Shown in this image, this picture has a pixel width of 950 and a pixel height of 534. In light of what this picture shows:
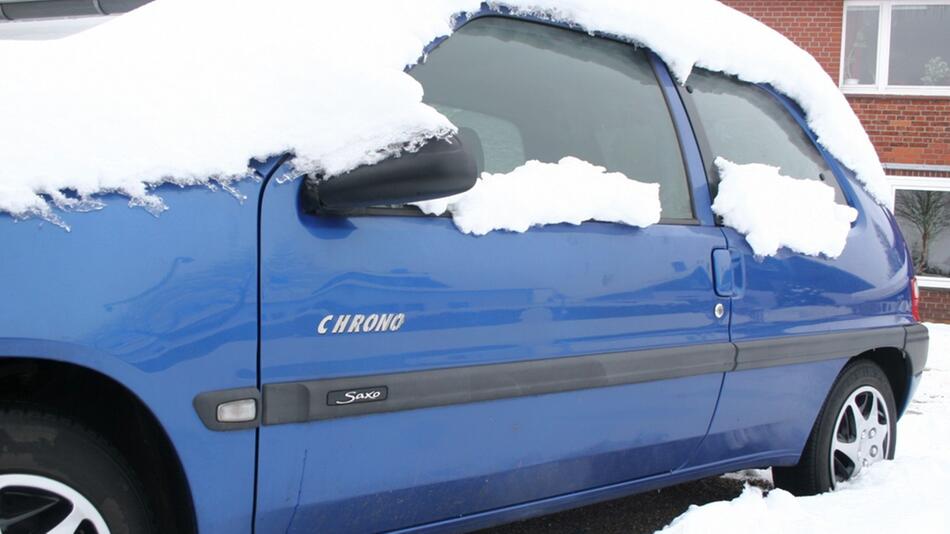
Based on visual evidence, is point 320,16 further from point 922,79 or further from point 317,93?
point 922,79

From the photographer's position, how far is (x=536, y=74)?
2805 millimetres

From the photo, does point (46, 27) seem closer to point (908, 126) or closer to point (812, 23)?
point (812, 23)

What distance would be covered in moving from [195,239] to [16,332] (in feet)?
1.25

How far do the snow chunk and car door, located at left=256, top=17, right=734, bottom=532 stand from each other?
127mm

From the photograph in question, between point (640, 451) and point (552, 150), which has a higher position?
point (552, 150)

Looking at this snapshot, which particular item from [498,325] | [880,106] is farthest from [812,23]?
[498,325]

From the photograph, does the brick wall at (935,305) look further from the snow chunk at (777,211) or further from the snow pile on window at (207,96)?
the snow pile on window at (207,96)

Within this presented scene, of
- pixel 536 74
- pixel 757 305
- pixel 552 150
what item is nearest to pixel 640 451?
pixel 757 305

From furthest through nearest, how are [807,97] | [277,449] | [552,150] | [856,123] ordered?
[856,123], [807,97], [552,150], [277,449]

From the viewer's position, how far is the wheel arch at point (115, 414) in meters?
1.88

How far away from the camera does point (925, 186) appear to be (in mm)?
12492

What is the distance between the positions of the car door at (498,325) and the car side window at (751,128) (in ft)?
0.66

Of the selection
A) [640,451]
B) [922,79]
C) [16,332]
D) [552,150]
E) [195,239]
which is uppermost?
[922,79]

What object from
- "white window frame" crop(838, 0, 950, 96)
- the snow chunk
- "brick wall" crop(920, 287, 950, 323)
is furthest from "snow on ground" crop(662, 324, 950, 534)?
"white window frame" crop(838, 0, 950, 96)
